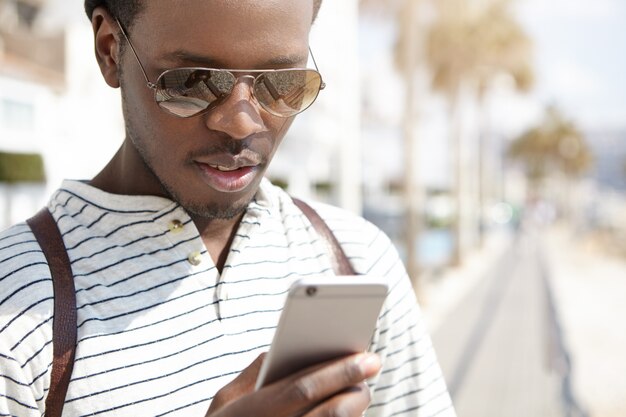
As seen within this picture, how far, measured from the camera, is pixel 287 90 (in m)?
1.31

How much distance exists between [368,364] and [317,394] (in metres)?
0.08

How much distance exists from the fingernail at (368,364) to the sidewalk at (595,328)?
130 inches

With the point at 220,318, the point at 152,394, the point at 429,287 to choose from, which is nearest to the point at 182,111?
the point at 220,318

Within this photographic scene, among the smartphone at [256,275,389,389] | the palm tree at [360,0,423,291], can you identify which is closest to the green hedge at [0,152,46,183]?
the palm tree at [360,0,423,291]

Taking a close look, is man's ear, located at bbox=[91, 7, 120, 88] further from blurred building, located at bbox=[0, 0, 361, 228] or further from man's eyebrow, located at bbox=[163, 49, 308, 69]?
blurred building, located at bbox=[0, 0, 361, 228]

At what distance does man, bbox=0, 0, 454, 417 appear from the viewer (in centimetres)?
115

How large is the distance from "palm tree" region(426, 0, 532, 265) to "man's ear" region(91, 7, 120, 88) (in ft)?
58.7

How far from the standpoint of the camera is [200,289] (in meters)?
1.30

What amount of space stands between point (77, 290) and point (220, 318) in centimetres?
23

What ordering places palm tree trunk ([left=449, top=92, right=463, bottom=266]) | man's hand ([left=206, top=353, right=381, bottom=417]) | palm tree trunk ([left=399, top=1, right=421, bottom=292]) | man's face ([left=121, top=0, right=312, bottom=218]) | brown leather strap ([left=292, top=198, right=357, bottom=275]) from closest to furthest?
1. man's hand ([left=206, top=353, right=381, bottom=417])
2. man's face ([left=121, top=0, right=312, bottom=218])
3. brown leather strap ([left=292, top=198, right=357, bottom=275])
4. palm tree trunk ([left=399, top=1, right=421, bottom=292])
5. palm tree trunk ([left=449, top=92, right=463, bottom=266])

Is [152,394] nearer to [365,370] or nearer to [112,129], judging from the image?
[365,370]

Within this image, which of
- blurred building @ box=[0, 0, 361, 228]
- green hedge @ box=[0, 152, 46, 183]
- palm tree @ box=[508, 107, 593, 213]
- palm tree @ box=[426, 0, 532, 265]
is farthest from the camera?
palm tree @ box=[508, 107, 593, 213]

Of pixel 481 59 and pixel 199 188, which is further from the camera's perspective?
pixel 481 59

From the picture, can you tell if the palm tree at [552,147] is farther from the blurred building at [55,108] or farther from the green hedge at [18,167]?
the green hedge at [18,167]
